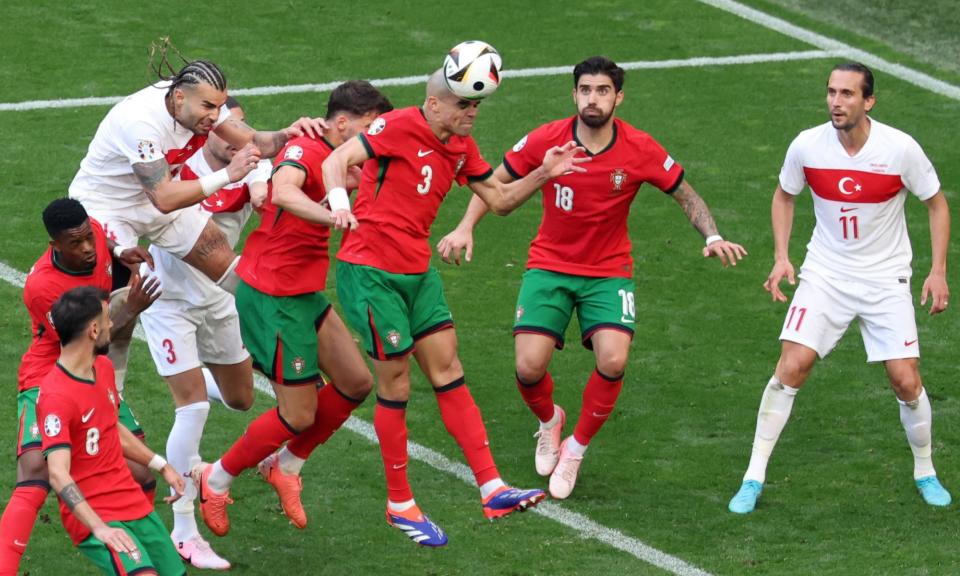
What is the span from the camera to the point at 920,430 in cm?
1005

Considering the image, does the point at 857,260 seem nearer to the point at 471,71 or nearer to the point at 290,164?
the point at 471,71

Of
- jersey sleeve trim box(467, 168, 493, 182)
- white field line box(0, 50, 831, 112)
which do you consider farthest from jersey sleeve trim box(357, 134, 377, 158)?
white field line box(0, 50, 831, 112)

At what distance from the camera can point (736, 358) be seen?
12.2m

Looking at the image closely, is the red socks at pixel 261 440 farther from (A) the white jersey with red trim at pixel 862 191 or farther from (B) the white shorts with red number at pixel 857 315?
(A) the white jersey with red trim at pixel 862 191

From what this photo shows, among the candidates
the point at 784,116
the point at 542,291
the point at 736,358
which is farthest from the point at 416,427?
the point at 784,116

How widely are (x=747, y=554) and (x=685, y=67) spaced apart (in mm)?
9157

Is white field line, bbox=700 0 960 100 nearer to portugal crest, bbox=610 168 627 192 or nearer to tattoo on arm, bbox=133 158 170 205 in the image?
portugal crest, bbox=610 168 627 192

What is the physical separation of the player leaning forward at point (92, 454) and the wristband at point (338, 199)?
1.19 meters

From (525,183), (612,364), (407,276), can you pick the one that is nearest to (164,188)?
(407,276)

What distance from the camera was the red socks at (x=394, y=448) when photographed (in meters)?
Result: 9.09

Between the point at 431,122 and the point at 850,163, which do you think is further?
the point at 850,163

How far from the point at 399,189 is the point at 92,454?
220 centimetres

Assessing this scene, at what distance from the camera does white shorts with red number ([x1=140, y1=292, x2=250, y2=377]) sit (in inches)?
381

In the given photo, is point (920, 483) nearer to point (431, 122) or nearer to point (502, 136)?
point (431, 122)
